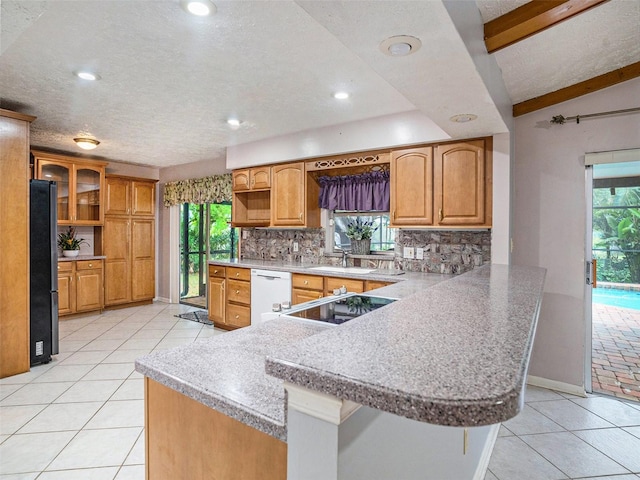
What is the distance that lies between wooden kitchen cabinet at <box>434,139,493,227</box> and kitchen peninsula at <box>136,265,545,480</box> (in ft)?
5.67

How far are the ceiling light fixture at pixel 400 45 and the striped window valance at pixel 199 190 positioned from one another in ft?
13.5

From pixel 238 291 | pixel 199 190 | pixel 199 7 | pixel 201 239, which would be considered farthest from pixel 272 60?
pixel 201 239

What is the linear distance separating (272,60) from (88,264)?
4.54 metres

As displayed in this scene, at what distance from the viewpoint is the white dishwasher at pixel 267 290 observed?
4031 millimetres

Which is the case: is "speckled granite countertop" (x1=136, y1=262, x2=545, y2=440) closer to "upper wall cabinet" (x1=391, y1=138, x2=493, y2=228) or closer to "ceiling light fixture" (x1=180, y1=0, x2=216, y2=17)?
"ceiling light fixture" (x1=180, y1=0, x2=216, y2=17)

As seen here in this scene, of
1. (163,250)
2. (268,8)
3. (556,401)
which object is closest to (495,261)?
(556,401)

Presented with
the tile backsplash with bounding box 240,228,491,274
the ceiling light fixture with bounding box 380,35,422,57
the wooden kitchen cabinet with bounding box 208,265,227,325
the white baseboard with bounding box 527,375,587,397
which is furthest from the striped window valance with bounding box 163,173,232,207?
the white baseboard with bounding box 527,375,587,397

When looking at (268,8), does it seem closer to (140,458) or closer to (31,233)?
(140,458)

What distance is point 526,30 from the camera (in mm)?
1896

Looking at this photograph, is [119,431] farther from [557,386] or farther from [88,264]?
[88,264]

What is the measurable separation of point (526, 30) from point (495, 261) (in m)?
1.79

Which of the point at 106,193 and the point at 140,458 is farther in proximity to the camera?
the point at 106,193

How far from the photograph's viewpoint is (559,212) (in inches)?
122

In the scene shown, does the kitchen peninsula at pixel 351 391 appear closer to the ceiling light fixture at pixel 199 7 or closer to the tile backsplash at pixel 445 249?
the ceiling light fixture at pixel 199 7
